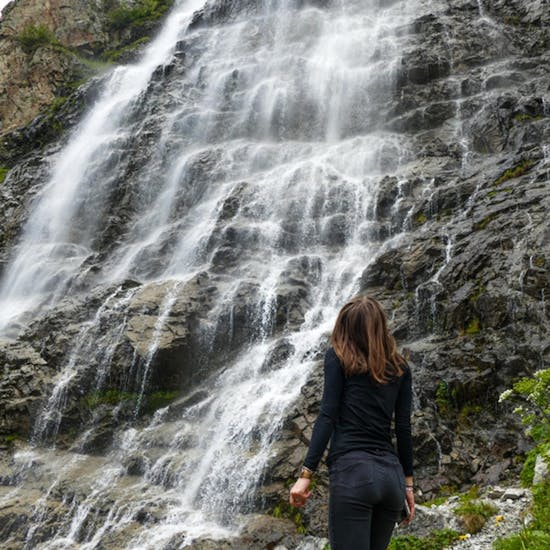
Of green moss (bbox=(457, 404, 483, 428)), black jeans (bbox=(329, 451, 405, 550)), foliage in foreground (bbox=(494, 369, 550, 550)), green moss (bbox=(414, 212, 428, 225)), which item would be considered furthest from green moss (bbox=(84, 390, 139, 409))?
black jeans (bbox=(329, 451, 405, 550))

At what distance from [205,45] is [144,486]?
26.6m

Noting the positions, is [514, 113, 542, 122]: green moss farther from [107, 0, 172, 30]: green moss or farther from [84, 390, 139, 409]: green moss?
[107, 0, 172, 30]: green moss

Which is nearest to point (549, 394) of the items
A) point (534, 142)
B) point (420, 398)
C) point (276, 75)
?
point (420, 398)

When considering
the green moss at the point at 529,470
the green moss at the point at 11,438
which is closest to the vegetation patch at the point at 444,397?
the green moss at the point at 529,470

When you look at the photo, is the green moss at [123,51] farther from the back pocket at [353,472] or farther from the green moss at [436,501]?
the back pocket at [353,472]

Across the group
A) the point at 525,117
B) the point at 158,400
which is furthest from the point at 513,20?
the point at 158,400

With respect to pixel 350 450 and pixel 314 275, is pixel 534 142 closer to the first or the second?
pixel 314 275

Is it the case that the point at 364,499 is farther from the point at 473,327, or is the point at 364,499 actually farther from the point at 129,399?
the point at 129,399

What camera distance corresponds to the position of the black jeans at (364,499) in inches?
120

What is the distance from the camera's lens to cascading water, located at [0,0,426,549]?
1086cm

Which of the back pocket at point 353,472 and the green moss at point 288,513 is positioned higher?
the back pocket at point 353,472

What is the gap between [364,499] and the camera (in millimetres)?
3057

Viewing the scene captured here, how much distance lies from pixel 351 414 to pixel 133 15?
42.9 metres

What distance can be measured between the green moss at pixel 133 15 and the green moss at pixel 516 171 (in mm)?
32357
